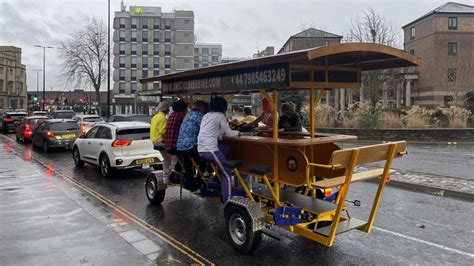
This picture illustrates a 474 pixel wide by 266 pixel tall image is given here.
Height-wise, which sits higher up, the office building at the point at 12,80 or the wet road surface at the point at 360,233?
the office building at the point at 12,80

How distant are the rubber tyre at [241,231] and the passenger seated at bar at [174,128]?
2.36 m

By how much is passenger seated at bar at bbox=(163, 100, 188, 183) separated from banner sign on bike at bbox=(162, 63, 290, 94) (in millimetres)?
318

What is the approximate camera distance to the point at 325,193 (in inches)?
248

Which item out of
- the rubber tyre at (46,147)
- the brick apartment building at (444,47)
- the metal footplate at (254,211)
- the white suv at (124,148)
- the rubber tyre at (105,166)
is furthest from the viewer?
the brick apartment building at (444,47)

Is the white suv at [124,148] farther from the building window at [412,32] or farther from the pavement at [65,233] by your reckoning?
the building window at [412,32]

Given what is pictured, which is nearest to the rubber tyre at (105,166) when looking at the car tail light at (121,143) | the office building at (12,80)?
the car tail light at (121,143)

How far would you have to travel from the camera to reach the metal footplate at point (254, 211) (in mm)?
5293

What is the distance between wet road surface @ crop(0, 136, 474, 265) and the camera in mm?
5336

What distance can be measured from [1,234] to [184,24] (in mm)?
90442

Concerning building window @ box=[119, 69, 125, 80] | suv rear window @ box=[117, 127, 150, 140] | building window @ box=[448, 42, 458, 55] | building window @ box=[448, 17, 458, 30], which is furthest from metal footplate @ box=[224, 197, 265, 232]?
building window @ box=[119, 69, 125, 80]

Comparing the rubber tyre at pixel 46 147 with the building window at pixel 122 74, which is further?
the building window at pixel 122 74

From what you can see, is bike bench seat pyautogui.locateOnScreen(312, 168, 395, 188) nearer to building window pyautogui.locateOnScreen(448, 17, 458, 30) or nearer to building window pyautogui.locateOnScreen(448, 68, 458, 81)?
building window pyautogui.locateOnScreen(448, 68, 458, 81)

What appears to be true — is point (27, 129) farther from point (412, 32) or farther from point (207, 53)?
point (207, 53)

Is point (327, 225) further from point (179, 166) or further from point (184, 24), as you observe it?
point (184, 24)
